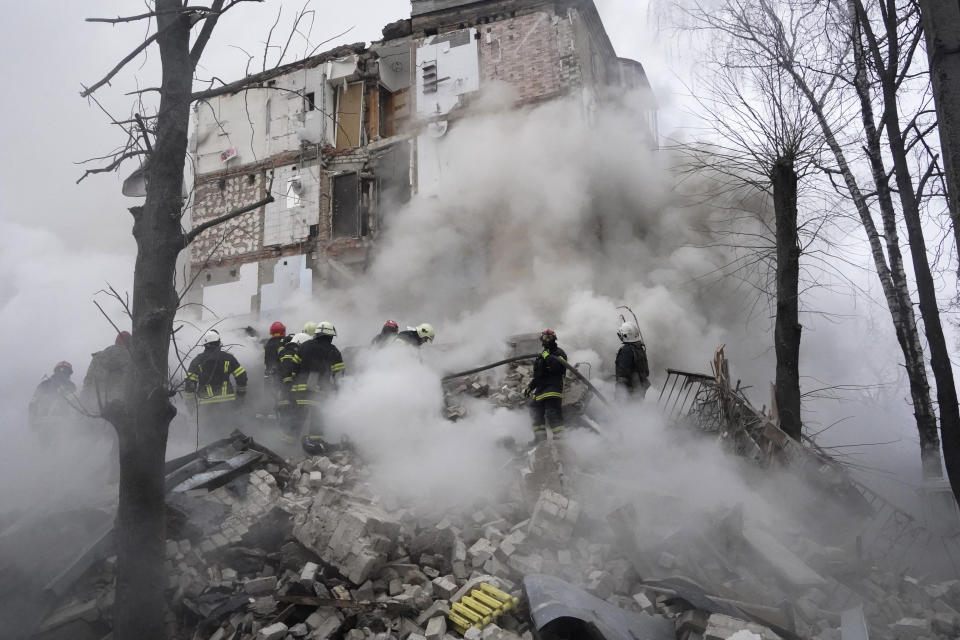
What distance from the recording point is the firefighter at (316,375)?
8141 millimetres

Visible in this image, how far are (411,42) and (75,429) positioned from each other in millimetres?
12806

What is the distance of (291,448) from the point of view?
8.12 m

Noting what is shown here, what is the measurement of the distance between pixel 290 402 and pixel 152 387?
4.64 meters

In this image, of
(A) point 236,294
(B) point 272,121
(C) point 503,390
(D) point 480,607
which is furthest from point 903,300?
(B) point 272,121

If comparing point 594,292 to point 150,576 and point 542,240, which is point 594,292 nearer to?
point 542,240

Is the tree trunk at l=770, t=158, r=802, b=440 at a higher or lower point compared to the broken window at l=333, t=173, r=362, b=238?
lower

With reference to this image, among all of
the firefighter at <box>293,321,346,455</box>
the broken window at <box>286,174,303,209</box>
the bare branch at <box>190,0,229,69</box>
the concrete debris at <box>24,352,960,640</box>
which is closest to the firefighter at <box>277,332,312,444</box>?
the firefighter at <box>293,321,346,455</box>

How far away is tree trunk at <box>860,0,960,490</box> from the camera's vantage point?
5.80m

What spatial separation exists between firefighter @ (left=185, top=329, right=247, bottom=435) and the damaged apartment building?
8.21 m

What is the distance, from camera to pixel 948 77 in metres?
3.46

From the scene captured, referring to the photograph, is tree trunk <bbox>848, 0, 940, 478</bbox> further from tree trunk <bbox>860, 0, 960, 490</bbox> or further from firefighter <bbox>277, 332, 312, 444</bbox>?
firefighter <bbox>277, 332, 312, 444</bbox>

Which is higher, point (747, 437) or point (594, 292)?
point (594, 292)

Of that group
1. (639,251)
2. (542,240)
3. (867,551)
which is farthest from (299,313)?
(867,551)

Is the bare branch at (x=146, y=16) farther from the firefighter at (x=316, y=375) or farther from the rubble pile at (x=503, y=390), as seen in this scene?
the rubble pile at (x=503, y=390)
